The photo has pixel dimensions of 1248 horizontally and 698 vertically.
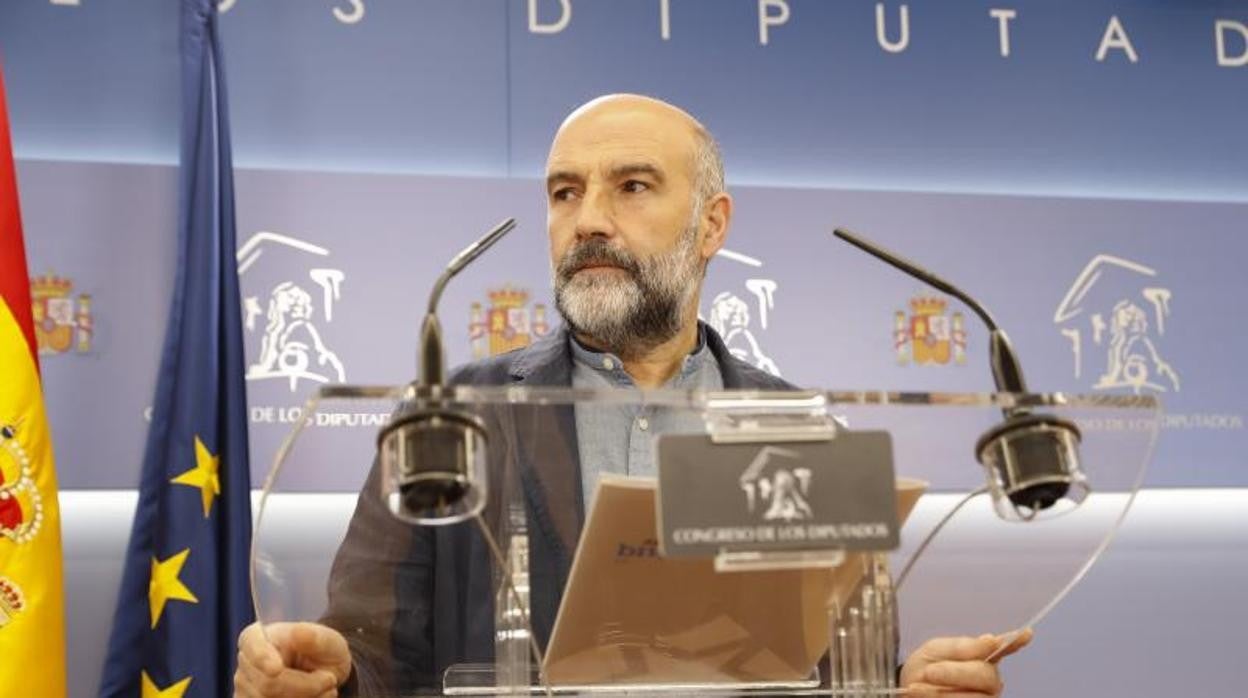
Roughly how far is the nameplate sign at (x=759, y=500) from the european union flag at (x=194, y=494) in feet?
7.14

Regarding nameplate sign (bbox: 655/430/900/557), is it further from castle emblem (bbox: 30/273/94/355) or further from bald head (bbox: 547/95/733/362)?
castle emblem (bbox: 30/273/94/355)

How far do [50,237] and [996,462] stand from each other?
107 inches

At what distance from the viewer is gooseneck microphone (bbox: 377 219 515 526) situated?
1167 mm

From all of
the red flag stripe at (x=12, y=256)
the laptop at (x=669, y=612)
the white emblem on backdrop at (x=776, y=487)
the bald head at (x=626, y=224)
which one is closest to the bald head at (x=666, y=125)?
the bald head at (x=626, y=224)

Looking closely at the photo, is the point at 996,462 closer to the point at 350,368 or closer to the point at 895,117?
the point at 350,368

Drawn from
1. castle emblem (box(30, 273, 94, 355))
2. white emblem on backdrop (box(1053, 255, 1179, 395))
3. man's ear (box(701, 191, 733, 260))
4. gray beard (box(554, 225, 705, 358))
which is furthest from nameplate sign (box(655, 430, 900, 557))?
white emblem on backdrop (box(1053, 255, 1179, 395))

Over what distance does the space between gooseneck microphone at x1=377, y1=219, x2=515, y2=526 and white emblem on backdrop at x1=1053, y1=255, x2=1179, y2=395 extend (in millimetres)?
2940

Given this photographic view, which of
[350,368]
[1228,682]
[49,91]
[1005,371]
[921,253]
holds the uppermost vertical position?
[49,91]

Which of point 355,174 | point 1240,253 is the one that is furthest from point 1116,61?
point 355,174

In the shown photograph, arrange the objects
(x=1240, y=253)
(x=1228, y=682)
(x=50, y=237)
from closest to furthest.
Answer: (x=50, y=237), (x=1228, y=682), (x=1240, y=253)

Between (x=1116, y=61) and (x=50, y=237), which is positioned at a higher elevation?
(x=1116, y=61)

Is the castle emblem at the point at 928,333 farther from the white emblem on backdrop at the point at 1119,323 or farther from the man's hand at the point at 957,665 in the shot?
the man's hand at the point at 957,665

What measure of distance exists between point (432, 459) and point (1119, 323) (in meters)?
3.10

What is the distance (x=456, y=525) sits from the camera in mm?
1305
